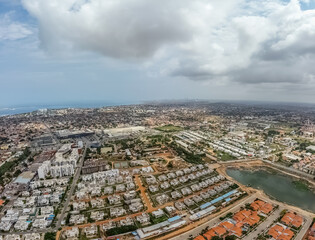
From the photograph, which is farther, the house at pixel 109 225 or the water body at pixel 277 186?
the water body at pixel 277 186

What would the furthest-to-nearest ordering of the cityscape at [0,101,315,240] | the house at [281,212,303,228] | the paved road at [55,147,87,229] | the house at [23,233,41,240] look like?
the paved road at [55,147,87,229] → the house at [281,212,303,228] → the cityscape at [0,101,315,240] → the house at [23,233,41,240]

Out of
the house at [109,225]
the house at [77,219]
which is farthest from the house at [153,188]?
the house at [77,219]

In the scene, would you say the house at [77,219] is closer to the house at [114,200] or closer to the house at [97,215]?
the house at [97,215]

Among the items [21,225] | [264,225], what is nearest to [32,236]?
[21,225]

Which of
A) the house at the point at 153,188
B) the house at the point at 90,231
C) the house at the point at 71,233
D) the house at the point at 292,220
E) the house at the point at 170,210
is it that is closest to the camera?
the house at the point at 71,233

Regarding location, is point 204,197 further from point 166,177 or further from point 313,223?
point 313,223

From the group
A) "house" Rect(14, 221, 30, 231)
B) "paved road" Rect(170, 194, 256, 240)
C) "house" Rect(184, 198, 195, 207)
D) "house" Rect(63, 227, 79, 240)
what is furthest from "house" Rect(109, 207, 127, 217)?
"house" Rect(14, 221, 30, 231)

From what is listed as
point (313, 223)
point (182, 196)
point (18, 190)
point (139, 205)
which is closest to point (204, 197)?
point (182, 196)

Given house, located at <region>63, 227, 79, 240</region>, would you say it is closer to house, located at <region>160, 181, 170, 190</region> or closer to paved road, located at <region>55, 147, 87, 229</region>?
paved road, located at <region>55, 147, 87, 229</region>
